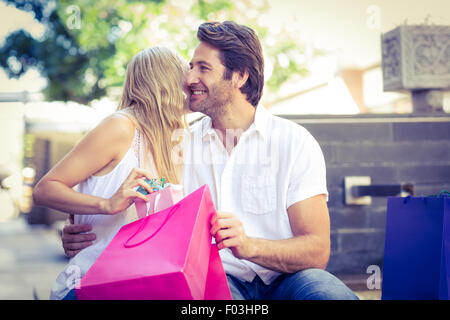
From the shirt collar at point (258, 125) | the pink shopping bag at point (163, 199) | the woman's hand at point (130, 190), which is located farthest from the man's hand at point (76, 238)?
the shirt collar at point (258, 125)

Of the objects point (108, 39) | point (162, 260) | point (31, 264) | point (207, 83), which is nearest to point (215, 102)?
point (207, 83)

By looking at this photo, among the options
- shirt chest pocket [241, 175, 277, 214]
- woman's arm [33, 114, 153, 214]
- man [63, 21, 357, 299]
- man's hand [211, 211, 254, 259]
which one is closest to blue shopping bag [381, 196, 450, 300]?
man [63, 21, 357, 299]

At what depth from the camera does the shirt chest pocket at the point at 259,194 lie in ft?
5.75

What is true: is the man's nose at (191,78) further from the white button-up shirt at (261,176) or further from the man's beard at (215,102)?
the white button-up shirt at (261,176)

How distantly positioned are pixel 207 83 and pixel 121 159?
0.45 m

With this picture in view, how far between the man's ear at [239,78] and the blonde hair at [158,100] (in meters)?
0.21

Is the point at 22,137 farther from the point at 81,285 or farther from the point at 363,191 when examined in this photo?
the point at 81,285

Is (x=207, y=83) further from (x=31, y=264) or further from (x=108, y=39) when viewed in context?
(x=108, y=39)

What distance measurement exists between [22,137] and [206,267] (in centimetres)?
957

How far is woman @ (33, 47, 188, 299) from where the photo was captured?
1702mm

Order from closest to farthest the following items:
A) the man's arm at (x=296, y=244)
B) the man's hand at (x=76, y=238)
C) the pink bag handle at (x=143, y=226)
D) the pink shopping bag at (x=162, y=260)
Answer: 1. the pink shopping bag at (x=162, y=260)
2. the pink bag handle at (x=143, y=226)
3. the man's arm at (x=296, y=244)
4. the man's hand at (x=76, y=238)

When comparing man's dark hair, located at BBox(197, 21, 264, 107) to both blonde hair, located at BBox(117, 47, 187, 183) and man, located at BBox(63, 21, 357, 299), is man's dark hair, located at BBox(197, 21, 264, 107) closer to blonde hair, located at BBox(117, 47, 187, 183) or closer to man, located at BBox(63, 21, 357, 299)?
man, located at BBox(63, 21, 357, 299)
